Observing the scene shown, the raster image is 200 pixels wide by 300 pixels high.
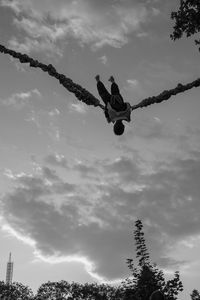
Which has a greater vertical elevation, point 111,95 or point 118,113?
point 111,95

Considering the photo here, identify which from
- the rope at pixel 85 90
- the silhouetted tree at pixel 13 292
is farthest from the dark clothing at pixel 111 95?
the silhouetted tree at pixel 13 292

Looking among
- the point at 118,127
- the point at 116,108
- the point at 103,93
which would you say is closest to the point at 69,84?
the point at 103,93

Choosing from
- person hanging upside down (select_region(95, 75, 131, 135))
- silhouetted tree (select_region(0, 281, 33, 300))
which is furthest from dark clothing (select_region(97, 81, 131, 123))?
silhouetted tree (select_region(0, 281, 33, 300))

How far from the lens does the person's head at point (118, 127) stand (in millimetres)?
9484

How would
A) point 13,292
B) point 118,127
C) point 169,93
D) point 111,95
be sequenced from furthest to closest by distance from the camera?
point 13,292, point 111,95, point 118,127, point 169,93

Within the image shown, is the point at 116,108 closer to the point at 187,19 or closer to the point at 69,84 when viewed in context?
the point at 69,84

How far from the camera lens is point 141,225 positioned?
43312 mm

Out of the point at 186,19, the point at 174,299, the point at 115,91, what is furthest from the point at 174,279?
the point at 115,91

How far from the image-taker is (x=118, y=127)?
948cm

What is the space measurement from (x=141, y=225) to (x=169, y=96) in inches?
1405

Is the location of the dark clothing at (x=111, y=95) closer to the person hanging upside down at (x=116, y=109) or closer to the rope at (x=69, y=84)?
the person hanging upside down at (x=116, y=109)

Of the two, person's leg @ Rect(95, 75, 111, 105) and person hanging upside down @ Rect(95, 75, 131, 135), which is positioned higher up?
person's leg @ Rect(95, 75, 111, 105)

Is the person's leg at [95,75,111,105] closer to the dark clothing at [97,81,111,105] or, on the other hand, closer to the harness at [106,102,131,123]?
the dark clothing at [97,81,111,105]

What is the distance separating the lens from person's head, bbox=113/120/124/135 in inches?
373
